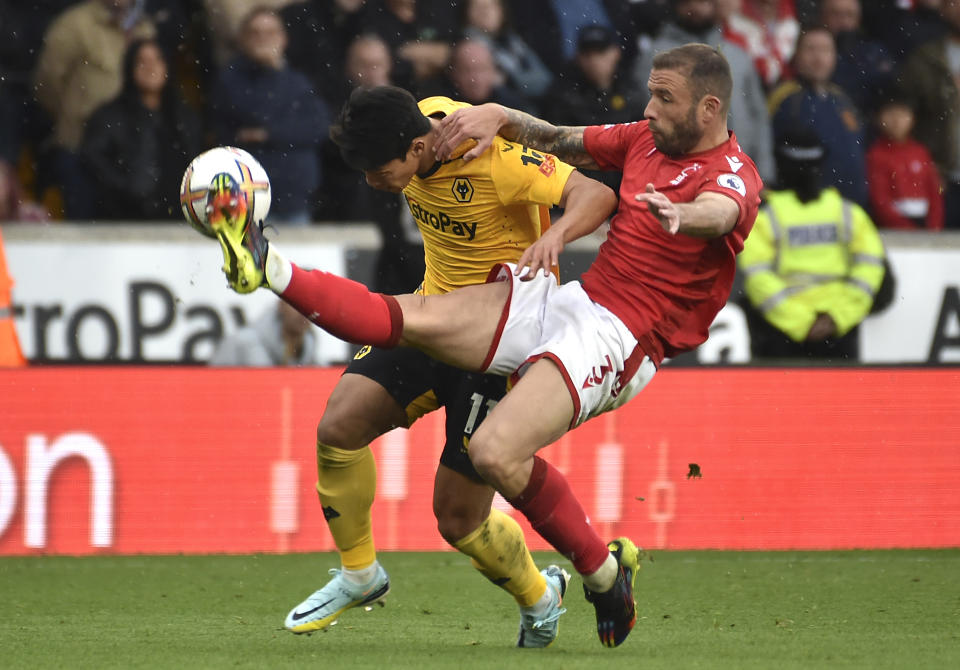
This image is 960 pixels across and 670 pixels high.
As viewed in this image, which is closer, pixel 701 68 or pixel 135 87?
pixel 701 68

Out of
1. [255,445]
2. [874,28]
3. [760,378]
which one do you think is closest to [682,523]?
[760,378]

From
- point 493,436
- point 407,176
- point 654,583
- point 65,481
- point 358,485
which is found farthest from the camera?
point 65,481

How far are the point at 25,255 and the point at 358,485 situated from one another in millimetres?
4596

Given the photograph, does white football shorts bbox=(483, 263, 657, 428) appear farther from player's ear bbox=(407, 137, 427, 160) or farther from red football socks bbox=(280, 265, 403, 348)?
player's ear bbox=(407, 137, 427, 160)

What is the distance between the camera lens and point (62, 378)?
7.77m

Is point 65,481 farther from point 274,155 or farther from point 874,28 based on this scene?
point 874,28

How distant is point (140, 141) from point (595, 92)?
2.70 meters

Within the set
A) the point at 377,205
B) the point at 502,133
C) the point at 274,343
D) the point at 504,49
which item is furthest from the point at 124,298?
the point at 502,133

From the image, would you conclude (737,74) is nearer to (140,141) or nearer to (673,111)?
(140,141)

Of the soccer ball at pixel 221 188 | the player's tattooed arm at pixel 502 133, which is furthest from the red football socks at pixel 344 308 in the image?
the player's tattooed arm at pixel 502 133

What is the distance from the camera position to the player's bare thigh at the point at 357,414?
17.2 ft

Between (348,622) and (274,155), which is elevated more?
(274,155)

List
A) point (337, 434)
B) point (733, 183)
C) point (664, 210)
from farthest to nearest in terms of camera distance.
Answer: point (337, 434)
point (733, 183)
point (664, 210)

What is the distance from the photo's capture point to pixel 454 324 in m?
4.89
